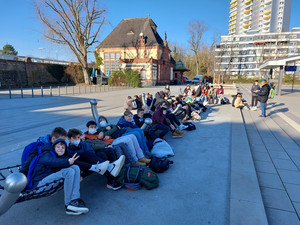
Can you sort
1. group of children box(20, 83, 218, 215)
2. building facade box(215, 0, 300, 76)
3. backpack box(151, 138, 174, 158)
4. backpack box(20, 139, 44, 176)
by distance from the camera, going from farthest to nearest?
1. building facade box(215, 0, 300, 76)
2. backpack box(151, 138, 174, 158)
3. backpack box(20, 139, 44, 176)
4. group of children box(20, 83, 218, 215)

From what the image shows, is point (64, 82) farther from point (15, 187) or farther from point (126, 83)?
point (15, 187)

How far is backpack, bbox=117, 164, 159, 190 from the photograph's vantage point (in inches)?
123

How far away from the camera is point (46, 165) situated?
262cm

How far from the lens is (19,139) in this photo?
18.6ft

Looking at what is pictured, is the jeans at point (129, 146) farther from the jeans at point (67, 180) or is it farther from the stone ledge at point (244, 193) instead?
the stone ledge at point (244, 193)

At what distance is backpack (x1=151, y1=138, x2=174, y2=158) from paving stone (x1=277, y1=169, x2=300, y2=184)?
215 cm

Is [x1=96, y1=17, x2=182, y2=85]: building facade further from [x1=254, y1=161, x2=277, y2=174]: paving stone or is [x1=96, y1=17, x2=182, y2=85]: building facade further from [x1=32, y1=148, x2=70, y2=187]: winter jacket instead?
[x1=32, y1=148, x2=70, y2=187]: winter jacket

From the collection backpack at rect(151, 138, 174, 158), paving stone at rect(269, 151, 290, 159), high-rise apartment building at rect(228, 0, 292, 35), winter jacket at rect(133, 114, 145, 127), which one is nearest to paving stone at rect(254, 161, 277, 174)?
paving stone at rect(269, 151, 290, 159)

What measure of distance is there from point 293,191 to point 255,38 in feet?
281

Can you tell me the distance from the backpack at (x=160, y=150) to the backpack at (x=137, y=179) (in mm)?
1162

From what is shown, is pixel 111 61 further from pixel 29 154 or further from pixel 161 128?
pixel 29 154

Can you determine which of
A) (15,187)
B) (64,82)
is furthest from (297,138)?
(64,82)

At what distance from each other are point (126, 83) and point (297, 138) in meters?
30.5

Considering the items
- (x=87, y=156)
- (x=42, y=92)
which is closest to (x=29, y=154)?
(x=87, y=156)
